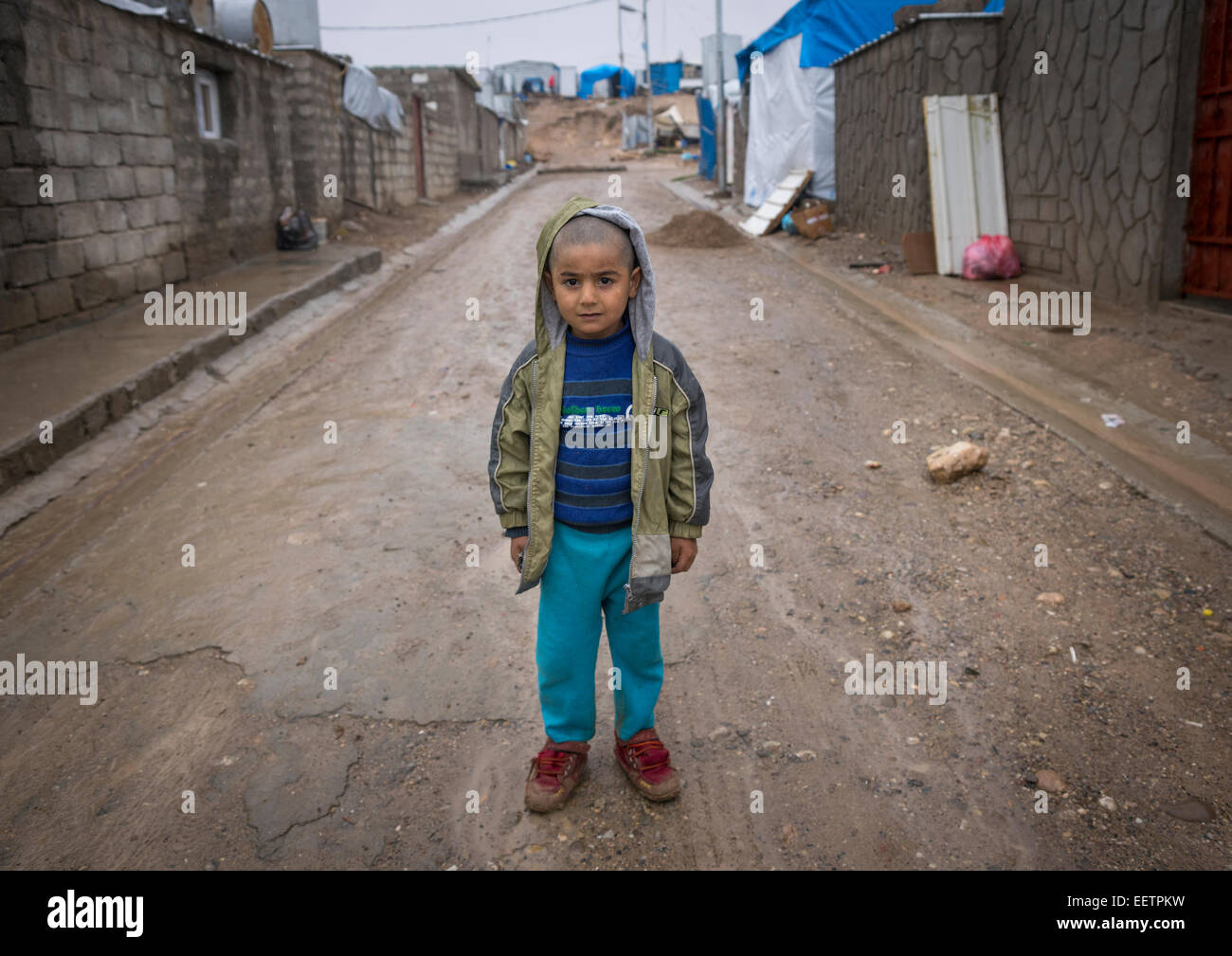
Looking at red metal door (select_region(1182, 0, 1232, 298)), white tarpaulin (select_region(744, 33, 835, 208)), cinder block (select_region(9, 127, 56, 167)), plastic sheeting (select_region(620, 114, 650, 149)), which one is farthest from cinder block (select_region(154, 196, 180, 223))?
plastic sheeting (select_region(620, 114, 650, 149))

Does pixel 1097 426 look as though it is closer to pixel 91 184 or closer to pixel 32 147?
pixel 32 147

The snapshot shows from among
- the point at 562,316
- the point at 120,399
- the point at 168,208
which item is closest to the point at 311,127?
the point at 168,208

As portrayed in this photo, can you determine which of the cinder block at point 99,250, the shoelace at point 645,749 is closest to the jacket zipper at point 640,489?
the shoelace at point 645,749

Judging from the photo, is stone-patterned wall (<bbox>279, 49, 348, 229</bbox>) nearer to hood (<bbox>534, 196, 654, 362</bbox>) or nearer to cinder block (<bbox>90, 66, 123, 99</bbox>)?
cinder block (<bbox>90, 66, 123, 99</bbox>)

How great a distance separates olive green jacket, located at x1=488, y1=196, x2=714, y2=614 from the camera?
88.3 inches

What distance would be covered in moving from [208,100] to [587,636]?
1065cm

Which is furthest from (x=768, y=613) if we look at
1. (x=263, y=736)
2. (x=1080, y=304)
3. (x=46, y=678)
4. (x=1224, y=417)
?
(x=1080, y=304)

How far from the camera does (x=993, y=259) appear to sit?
8.76 meters

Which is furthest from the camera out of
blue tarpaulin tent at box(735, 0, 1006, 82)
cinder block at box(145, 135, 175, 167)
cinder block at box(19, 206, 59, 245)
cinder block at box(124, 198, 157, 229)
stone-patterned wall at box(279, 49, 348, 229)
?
blue tarpaulin tent at box(735, 0, 1006, 82)

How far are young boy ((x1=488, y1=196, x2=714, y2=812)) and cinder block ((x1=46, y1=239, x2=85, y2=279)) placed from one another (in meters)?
6.44

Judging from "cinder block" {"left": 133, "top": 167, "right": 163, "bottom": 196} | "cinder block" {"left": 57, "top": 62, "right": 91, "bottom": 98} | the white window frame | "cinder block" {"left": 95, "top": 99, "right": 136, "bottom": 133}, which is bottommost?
"cinder block" {"left": 133, "top": 167, "right": 163, "bottom": 196}

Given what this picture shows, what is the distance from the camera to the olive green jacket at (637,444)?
224cm

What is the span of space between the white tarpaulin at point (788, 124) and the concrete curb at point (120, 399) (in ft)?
30.0
